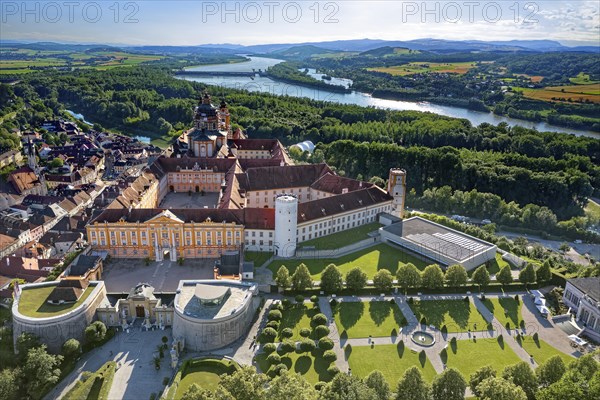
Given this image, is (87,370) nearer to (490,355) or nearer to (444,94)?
(490,355)

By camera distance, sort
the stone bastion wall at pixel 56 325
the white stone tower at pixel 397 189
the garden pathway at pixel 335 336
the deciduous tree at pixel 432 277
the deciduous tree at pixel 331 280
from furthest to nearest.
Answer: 1. the white stone tower at pixel 397 189
2. the deciduous tree at pixel 432 277
3. the deciduous tree at pixel 331 280
4. the stone bastion wall at pixel 56 325
5. the garden pathway at pixel 335 336

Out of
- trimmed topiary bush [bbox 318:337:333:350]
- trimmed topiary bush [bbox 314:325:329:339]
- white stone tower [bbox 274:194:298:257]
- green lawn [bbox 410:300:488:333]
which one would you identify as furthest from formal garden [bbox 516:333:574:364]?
white stone tower [bbox 274:194:298:257]

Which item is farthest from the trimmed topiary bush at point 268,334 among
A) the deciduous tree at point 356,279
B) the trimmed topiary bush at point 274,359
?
the deciduous tree at point 356,279

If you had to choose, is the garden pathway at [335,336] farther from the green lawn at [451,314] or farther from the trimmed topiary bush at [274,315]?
the green lawn at [451,314]

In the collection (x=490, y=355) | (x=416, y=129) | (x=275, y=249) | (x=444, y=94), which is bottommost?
(x=490, y=355)

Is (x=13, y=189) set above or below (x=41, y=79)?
below

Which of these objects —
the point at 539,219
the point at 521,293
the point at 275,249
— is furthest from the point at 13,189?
the point at 539,219

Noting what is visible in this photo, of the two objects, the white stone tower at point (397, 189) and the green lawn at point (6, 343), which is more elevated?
the white stone tower at point (397, 189)
